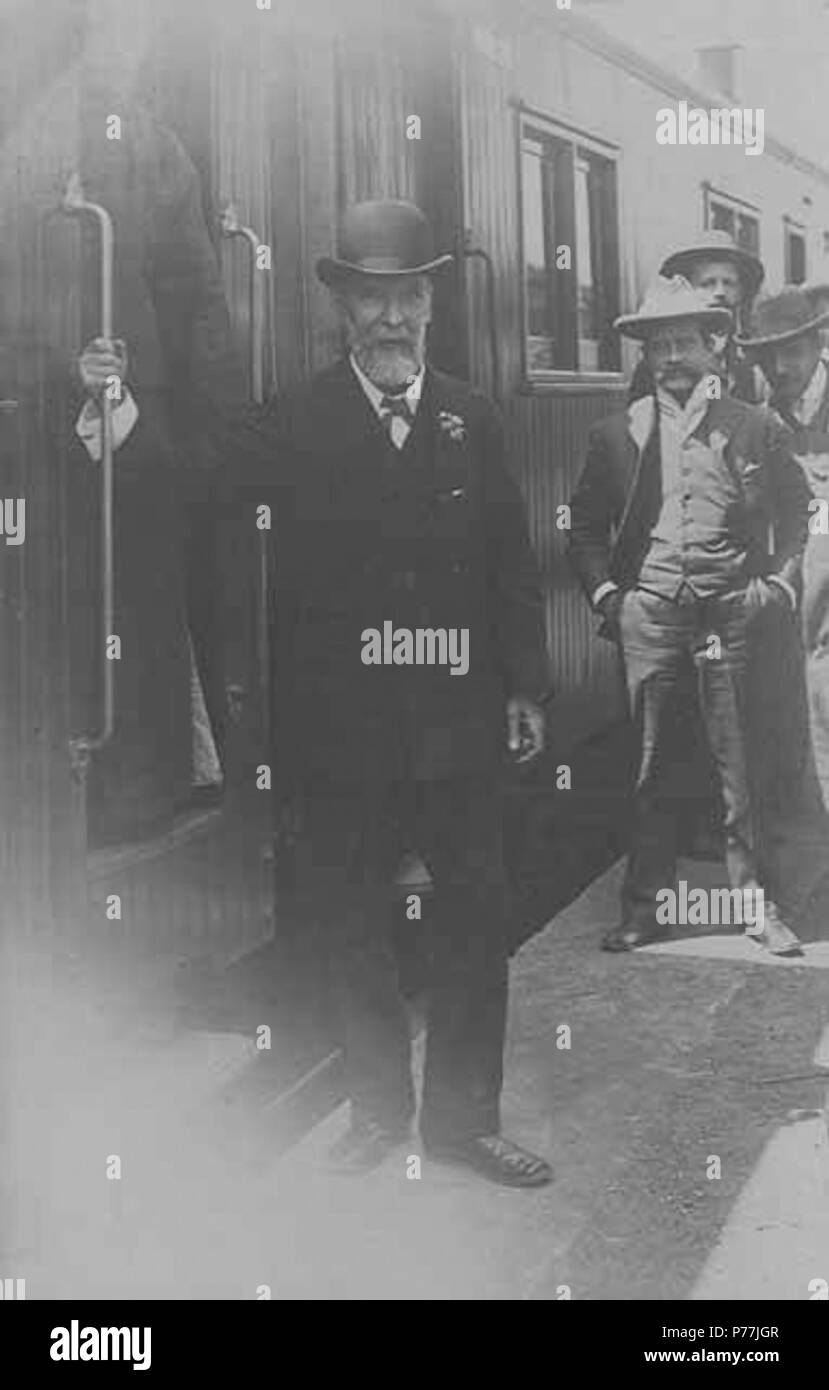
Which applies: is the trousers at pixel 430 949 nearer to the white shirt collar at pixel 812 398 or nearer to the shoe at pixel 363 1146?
the shoe at pixel 363 1146

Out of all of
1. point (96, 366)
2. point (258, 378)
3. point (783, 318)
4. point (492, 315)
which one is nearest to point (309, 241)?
point (258, 378)

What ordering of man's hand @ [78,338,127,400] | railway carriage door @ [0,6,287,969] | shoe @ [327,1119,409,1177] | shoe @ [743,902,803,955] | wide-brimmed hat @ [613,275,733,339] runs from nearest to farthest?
railway carriage door @ [0,6,287,969], man's hand @ [78,338,127,400], shoe @ [327,1119,409,1177], wide-brimmed hat @ [613,275,733,339], shoe @ [743,902,803,955]

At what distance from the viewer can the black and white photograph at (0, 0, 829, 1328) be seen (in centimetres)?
347

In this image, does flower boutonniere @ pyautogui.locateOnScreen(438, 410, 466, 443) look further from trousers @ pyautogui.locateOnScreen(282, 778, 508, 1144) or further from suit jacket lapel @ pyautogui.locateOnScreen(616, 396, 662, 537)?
suit jacket lapel @ pyautogui.locateOnScreen(616, 396, 662, 537)

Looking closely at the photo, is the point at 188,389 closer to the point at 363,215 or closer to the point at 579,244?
the point at 363,215

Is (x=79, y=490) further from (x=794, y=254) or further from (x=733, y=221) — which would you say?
(x=794, y=254)

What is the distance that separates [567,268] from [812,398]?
2.24ft

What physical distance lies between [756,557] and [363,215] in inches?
51.4

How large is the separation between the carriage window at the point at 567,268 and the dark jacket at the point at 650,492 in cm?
19

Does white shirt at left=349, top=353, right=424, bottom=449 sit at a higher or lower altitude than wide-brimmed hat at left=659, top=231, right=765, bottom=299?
lower

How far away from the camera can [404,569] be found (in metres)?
3.93

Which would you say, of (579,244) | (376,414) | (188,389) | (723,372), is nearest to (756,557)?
(723,372)

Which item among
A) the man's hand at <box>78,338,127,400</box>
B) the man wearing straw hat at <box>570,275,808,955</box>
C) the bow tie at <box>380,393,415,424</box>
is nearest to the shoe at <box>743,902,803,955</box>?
the man wearing straw hat at <box>570,275,808,955</box>

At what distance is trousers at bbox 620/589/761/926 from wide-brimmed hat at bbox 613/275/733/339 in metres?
0.62
